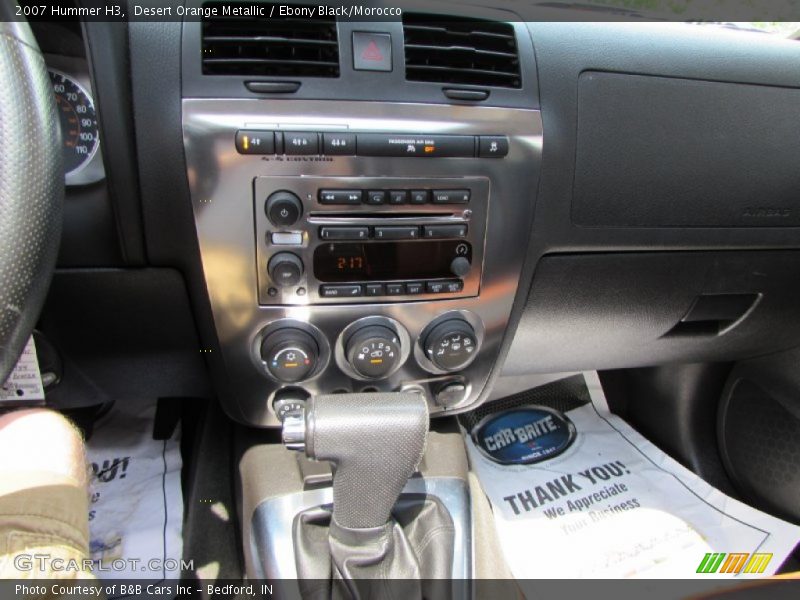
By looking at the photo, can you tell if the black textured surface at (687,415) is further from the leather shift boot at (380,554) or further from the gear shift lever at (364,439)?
the gear shift lever at (364,439)

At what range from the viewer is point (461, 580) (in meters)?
0.78

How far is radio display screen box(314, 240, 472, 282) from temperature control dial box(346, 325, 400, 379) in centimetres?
7

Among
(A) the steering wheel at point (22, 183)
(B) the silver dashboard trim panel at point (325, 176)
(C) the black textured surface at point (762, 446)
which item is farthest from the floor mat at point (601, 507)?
(A) the steering wheel at point (22, 183)

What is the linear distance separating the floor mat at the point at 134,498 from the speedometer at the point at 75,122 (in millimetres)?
534

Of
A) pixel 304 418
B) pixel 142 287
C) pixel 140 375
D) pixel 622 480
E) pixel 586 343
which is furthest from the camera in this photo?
pixel 622 480

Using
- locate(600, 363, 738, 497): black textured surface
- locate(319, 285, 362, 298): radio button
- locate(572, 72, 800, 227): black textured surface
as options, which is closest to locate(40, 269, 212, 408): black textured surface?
locate(319, 285, 362, 298): radio button

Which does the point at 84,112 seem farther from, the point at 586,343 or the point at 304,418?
the point at 586,343

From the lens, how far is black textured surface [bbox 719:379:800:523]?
45.8 inches

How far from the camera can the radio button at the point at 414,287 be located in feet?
2.47

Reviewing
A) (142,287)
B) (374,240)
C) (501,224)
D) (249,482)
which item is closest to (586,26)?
(501,224)

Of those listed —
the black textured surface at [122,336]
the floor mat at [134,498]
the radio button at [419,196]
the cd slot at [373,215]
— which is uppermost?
the radio button at [419,196]

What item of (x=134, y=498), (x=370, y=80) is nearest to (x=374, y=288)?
(x=370, y=80)

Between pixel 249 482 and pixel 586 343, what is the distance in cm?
56

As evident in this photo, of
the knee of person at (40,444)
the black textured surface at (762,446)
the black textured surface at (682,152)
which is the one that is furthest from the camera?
the black textured surface at (762,446)
